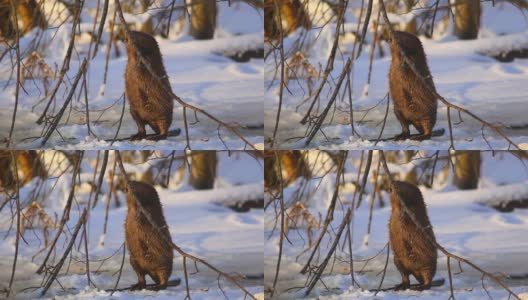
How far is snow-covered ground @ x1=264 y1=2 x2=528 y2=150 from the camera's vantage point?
10.2 ft

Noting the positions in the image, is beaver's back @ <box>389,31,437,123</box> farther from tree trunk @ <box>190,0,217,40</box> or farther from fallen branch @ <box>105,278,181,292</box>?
fallen branch @ <box>105,278,181,292</box>

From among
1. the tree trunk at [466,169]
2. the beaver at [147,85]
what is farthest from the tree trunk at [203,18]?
the tree trunk at [466,169]

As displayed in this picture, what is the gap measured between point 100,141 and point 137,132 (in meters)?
0.16

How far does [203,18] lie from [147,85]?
0.36 metres

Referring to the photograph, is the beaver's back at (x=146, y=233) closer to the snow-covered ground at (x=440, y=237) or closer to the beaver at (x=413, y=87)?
the snow-covered ground at (x=440, y=237)

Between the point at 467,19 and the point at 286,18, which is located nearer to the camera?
the point at 467,19

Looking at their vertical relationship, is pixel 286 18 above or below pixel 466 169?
above

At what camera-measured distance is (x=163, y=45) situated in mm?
3174

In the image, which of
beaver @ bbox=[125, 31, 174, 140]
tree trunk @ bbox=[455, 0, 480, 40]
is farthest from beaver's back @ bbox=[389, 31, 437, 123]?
beaver @ bbox=[125, 31, 174, 140]

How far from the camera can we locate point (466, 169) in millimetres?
3145

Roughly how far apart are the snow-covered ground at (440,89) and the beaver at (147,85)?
423 millimetres

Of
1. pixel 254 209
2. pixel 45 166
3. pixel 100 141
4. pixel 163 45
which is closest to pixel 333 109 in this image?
pixel 254 209

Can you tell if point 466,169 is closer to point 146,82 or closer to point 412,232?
point 412,232

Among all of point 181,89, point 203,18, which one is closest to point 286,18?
point 203,18
